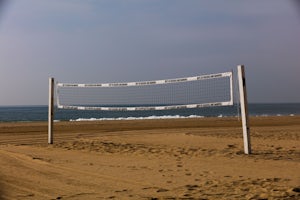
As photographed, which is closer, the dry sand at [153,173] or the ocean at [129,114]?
the dry sand at [153,173]

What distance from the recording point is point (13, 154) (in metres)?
8.80

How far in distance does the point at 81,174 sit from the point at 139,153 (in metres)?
2.71

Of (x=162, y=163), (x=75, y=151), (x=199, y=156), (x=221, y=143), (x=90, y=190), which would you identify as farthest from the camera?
(x=221, y=143)

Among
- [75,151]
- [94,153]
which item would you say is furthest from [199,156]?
[75,151]

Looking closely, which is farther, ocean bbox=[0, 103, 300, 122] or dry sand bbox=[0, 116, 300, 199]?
ocean bbox=[0, 103, 300, 122]

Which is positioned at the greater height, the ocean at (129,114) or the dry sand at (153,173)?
the ocean at (129,114)

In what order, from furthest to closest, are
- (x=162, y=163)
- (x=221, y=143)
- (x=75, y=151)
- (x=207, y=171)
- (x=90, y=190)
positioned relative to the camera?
(x=221, y=143) < (x=75, y=151) < (x=162, y=163) < (x=207, y=171) < (x=90, y=190)

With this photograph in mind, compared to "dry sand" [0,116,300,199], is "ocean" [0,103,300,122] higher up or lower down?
higher up

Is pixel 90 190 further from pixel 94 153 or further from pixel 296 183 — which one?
pixel 94 153

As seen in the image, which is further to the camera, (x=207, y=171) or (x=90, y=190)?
(x=207, y=171)

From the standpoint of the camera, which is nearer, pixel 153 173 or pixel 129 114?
pixel 153 173

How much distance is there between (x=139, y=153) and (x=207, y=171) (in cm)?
267

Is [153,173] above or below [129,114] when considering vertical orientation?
below

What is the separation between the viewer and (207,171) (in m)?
6.62
